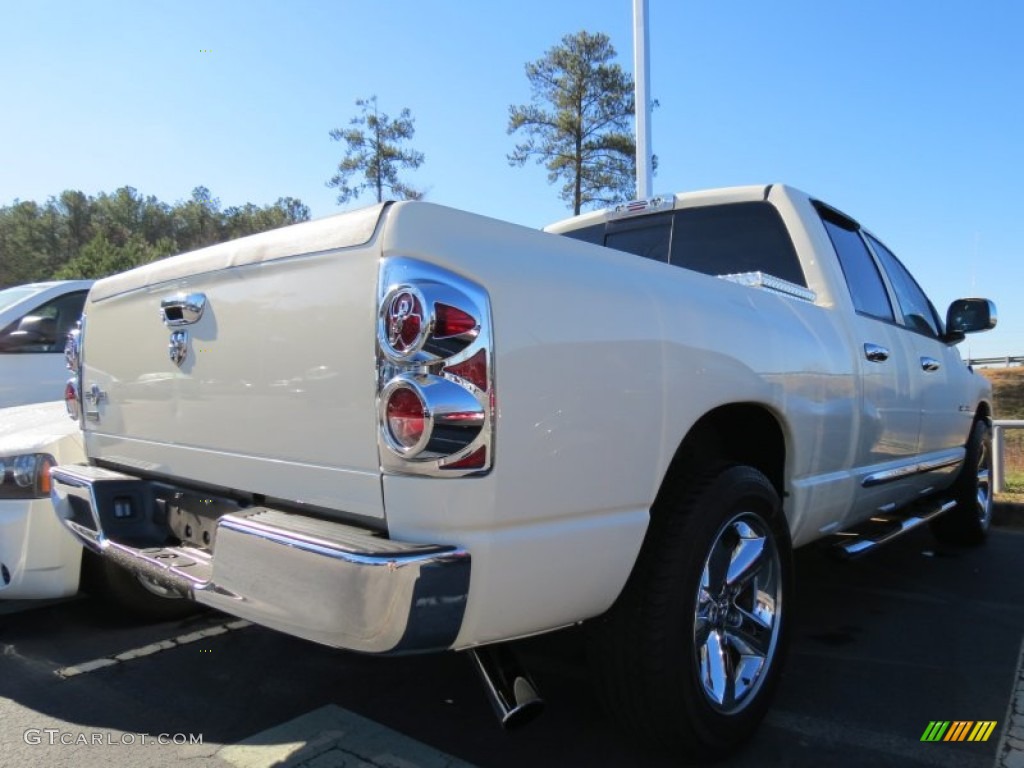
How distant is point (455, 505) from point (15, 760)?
188 cm

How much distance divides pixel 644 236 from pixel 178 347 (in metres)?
2.52

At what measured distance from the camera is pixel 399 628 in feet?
5.32

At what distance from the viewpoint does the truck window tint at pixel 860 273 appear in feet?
12.2

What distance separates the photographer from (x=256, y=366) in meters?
2.14

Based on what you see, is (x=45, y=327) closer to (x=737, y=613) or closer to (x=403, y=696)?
(x=403, y=696)

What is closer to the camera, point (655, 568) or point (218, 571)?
point (218, 571)

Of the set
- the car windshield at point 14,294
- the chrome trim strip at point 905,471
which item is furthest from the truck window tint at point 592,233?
the car windshield at point 14,294

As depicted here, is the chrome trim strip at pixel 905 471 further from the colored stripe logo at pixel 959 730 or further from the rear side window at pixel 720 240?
the colored stripe logo at pixel 959 730

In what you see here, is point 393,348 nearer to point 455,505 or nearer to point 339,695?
point 455,505

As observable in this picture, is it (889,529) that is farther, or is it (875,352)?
(889,529)

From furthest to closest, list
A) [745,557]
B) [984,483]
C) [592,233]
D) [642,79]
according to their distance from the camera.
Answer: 1. [642,79]
2. [984,483]
3. [592,233]
4. [745,557]

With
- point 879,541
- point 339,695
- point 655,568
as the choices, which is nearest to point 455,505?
point 655,568

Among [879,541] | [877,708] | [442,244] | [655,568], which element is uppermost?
[442,244]

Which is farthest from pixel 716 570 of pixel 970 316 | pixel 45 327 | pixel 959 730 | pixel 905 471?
pixel 45 327
